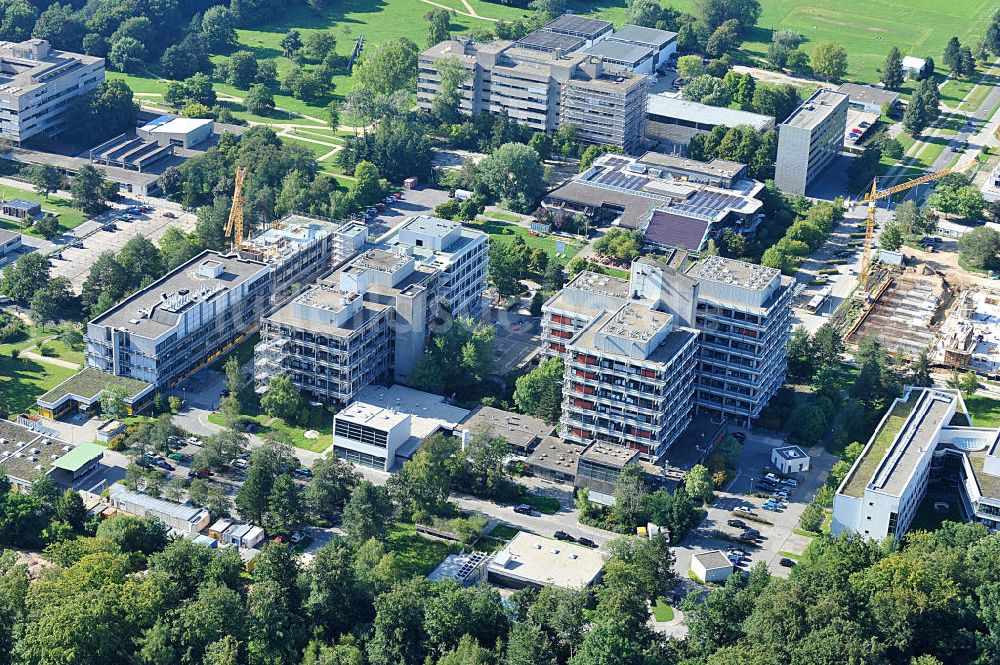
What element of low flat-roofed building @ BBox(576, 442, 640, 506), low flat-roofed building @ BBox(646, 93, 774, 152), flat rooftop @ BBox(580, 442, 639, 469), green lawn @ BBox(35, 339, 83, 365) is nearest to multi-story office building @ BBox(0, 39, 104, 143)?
green lawn @ BBox(35, 339, 83, 365)

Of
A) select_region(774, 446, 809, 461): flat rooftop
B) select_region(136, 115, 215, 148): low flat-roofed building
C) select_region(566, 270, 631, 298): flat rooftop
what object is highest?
select_region(566, 270, 631, 298): flat rooftop

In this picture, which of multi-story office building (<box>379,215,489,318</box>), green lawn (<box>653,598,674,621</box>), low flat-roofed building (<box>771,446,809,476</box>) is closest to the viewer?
green lawn (<box>653,598,674,621</box>)

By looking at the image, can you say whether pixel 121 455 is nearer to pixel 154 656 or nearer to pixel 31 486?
pixel 31 486

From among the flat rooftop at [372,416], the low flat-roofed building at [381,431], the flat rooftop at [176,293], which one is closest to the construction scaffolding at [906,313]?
the low flat-roofed building at [381,431]

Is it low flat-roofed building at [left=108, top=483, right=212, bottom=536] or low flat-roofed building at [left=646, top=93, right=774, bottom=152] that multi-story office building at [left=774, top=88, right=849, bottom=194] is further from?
low flat-roofed building at [left=108, top=483, right=212, bottom=536]

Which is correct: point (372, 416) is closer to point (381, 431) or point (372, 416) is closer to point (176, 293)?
point (381, 431)

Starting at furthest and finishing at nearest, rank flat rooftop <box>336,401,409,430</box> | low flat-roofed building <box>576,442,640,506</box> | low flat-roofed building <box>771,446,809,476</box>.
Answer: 1. low flat-roofed building <box>771,446,809,476</box>
2. flat rooftop <box>336,401,409,430</box>
3. low flat-roofed building <box>576,442,640,506</box>

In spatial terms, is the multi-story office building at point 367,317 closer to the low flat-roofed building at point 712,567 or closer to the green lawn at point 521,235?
the green lawn at point 521,235
